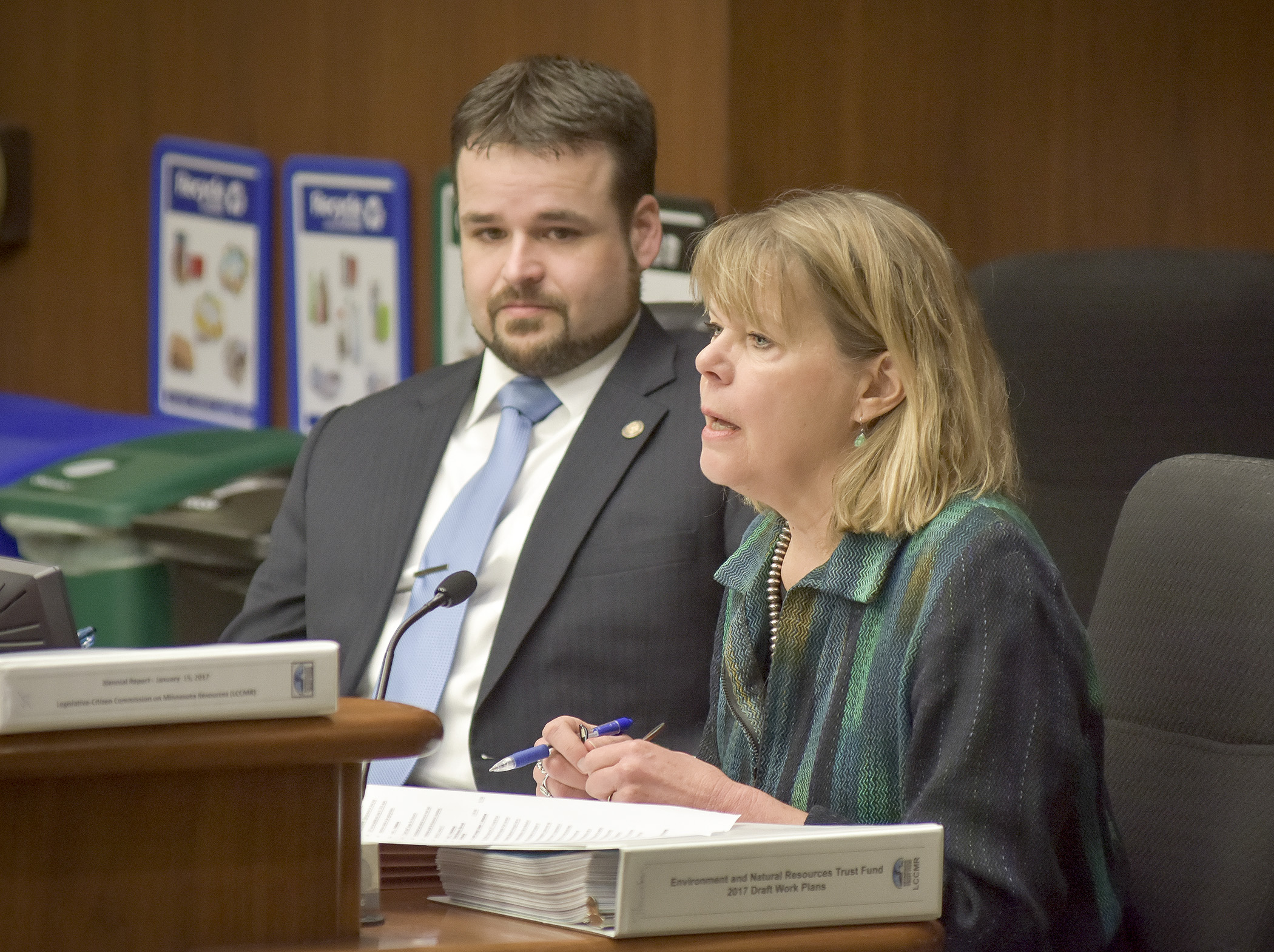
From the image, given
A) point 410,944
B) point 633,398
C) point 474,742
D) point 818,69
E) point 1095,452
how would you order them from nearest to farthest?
point 410,944 < point 474,742 < point 633,398 < point 1095,452 < point 818,69

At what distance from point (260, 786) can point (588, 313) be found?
3.96ft

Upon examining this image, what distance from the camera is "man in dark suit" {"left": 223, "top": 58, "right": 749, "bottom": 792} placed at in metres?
1.98

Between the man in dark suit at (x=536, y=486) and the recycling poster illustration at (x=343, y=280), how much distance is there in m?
1.11

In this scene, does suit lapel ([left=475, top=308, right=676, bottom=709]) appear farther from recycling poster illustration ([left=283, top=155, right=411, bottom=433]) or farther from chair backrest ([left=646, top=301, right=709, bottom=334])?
recycling poster illustration ([left=283, top=155, right=411, bottom=433])

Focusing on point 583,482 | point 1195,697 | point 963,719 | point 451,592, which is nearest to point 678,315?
point 583,482

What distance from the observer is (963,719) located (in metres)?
1.30

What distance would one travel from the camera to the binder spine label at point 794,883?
3.28 feet

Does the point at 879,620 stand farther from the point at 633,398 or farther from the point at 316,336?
the point at 316,336

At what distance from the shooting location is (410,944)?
3.24 feet

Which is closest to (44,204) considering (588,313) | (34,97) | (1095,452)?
(34,97)

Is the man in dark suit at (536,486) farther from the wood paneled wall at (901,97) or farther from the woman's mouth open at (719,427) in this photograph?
the wood paneled wall at (901,97)

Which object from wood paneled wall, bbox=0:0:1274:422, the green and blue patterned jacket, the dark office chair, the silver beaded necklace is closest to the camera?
the green and blue patterned jacket

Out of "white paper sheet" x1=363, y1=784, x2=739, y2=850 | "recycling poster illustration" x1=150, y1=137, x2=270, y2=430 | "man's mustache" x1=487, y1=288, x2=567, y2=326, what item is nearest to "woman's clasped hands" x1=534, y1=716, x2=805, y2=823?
"white paper sheet" x1=363, y1=784, x2=739, y2=850

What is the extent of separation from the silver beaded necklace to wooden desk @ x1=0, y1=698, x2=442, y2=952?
59cm
